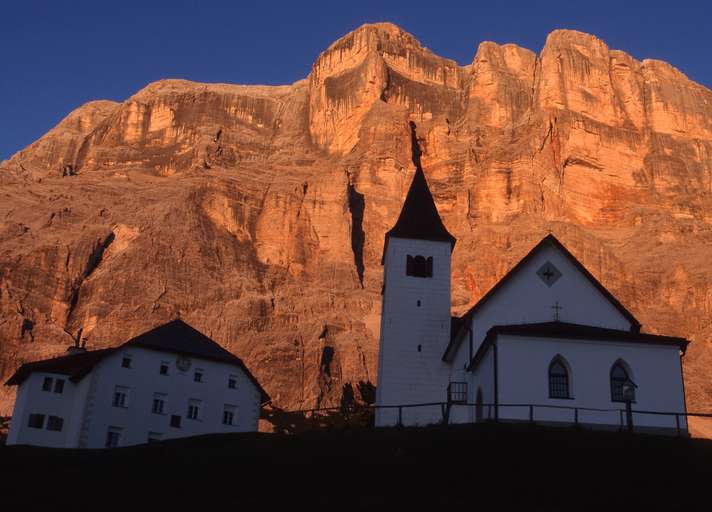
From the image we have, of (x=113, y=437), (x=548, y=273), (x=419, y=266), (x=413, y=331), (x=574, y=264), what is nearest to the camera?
(x=574, y=264)

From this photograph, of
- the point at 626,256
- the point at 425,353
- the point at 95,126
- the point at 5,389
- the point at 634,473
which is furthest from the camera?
the point at 95,126

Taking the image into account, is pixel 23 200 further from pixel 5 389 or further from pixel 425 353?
pixel 425 353

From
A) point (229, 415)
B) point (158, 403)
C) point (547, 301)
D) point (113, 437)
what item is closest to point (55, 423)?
point (113, 437)

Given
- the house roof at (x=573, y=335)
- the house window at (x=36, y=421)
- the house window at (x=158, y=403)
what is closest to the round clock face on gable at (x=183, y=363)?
the house window at (x=158, y=403)

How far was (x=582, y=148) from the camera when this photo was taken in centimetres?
15375

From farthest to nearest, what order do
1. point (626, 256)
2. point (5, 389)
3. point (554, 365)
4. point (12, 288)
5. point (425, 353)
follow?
point (626, 256)
point (12, 288)
point (5, 389)
point (425, 353)
point (554, 365)

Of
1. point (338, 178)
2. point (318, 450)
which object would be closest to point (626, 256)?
point (338, 178)

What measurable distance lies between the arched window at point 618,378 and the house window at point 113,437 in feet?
105

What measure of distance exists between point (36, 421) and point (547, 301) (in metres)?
34.2

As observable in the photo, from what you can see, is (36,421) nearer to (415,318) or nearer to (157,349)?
(157,349)

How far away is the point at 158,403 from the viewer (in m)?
56.3

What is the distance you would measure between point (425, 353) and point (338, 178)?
9623 centimetres

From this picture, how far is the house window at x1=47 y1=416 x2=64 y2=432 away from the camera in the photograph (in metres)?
55.7

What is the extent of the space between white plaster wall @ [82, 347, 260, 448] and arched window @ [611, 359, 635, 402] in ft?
98.5
